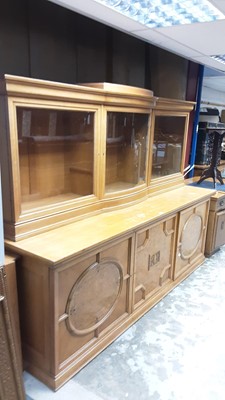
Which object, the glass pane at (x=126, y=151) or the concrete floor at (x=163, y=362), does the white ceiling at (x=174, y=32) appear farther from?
the concrete floor at (x=163, y=362)

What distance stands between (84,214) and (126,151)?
774 mm

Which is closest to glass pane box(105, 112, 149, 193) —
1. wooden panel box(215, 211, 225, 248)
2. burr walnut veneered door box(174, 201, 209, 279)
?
burr walnut veneered door box(174, 201, 209, 279)

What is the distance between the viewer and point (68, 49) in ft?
7.26

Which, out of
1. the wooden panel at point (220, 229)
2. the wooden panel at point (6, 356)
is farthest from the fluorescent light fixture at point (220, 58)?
the wooden panel at point (6, 356)

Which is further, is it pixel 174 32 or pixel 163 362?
pixel 174 32

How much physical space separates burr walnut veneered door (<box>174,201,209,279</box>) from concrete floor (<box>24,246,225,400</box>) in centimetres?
40

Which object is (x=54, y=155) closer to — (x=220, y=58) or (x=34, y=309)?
(x=34, y=309)

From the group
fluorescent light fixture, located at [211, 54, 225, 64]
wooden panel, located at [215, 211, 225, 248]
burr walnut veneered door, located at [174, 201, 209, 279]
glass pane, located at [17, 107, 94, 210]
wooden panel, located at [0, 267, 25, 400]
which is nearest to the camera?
wooden panel, located at [0, 267, 25, 400]

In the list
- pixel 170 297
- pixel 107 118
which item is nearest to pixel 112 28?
pixel 107 118

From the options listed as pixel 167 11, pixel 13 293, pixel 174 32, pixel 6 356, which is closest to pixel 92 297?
pixel 13 293

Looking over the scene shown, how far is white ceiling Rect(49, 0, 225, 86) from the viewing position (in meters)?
2.02

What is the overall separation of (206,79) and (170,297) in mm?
3422

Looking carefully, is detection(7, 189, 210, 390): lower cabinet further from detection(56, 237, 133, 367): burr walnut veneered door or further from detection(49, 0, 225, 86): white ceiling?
detection(49, 0, 225, 86): white ceiling

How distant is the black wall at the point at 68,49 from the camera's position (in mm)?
1868
